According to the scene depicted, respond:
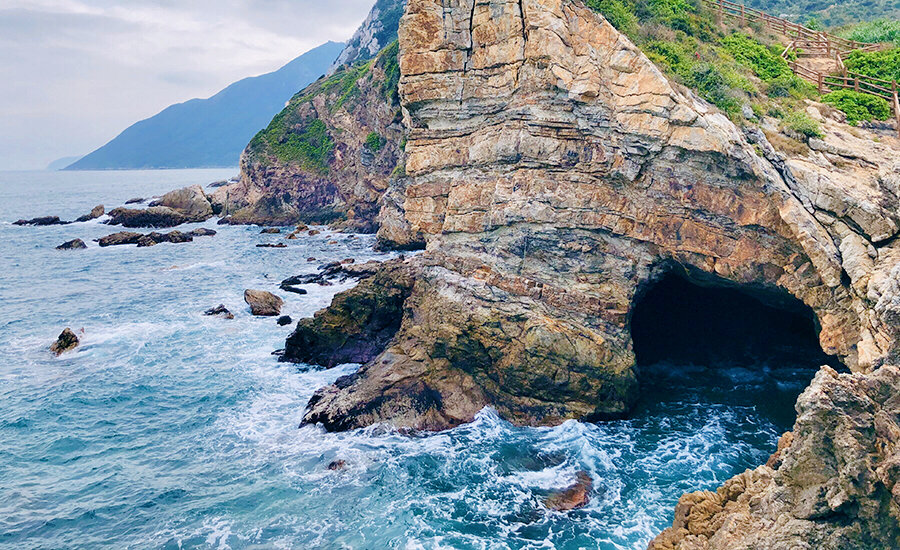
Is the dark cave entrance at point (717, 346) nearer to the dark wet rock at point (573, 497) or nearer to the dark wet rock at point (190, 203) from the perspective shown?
the dark wet rock at point (573, 497)

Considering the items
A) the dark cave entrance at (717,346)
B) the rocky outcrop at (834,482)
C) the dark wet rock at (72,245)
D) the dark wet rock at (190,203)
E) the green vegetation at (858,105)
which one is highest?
the green vegetation at (858,105)

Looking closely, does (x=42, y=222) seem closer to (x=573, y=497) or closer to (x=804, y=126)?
(x=573, y=497)

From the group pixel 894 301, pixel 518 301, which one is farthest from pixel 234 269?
pixel 894 301

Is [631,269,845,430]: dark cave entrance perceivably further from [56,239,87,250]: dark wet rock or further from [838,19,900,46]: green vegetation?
[56,239,87,250]: dark wet rock

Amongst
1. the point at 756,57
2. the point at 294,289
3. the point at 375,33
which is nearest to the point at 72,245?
the point at 294,289

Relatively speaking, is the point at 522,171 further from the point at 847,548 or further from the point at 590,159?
the point at 847,548

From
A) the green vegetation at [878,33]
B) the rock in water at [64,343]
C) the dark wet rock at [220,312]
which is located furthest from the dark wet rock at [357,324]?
the green vegetation at [878,33]
